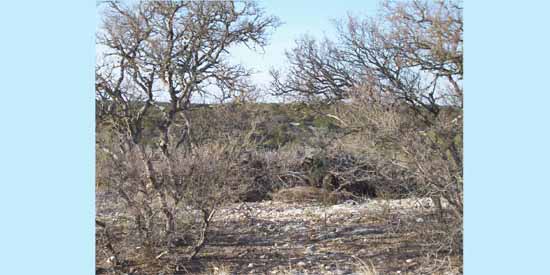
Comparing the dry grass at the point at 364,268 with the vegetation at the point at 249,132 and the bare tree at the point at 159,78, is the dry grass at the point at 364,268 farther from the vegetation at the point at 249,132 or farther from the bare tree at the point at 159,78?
the bare tree at the point at 159,78

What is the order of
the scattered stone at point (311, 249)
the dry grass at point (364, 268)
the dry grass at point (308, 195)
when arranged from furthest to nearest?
the dry grass at point (308, 195) → the scattered stone at point (311, 249) → the dry grass at point (364, 268)

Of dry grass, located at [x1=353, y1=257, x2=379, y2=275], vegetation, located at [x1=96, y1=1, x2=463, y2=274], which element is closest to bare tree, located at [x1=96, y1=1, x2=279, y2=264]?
vegetation, located at [x1=96, y1=1, x2=463, y2=274]

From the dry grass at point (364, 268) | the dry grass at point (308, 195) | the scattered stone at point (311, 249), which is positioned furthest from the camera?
the dry grass at point (308, 195)

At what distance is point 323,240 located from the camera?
5688 mm

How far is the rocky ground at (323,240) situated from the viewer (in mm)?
5461

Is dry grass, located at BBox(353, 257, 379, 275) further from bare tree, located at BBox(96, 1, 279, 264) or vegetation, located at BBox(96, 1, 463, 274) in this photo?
bare tree, located at BBox(96, 1, 279, 264)

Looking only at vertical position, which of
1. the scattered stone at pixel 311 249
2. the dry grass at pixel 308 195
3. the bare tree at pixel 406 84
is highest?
the bare tree at pixel 406 84

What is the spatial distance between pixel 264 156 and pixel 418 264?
5.47 feet

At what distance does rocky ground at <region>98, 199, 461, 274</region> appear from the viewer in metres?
5.46

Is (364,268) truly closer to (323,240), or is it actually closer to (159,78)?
(323,240)

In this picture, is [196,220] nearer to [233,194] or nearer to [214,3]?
[233,194]

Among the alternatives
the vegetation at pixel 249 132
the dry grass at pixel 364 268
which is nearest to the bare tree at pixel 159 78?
the vegetation at pixel 249 132

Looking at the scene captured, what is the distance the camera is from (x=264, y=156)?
18.4 feet

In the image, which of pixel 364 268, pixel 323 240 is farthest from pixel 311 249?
pixel 364 268
